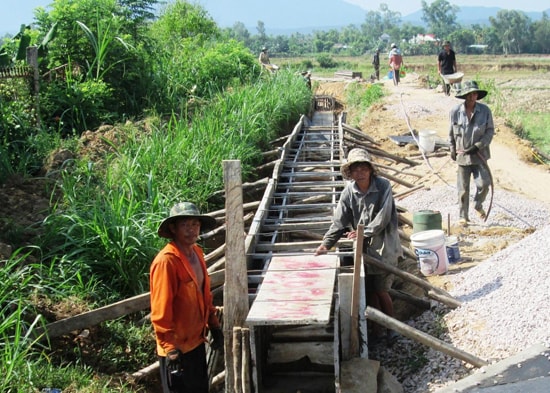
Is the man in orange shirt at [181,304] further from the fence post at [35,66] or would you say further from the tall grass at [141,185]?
the fence post at [35,66]

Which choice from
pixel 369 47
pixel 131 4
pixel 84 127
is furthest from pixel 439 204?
pixel 369 47

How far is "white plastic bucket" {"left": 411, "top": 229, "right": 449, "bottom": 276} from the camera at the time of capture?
22.0ft

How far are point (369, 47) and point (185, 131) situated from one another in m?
124

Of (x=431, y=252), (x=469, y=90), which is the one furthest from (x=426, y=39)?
(x=431, y=252)

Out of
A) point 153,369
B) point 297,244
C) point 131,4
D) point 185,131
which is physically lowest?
point 153,369

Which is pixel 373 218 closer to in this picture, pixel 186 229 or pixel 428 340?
pixel 428 340

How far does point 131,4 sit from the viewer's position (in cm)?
1255

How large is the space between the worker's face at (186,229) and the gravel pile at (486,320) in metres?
2.26

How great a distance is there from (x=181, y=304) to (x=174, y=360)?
0.34 metres

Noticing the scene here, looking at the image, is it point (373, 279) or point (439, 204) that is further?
point (439, 204)

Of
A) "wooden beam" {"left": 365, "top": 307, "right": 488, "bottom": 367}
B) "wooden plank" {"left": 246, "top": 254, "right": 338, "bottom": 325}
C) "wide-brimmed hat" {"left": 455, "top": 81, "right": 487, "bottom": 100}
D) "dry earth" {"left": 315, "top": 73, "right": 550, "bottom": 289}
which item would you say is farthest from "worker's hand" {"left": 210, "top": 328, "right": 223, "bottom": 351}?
"wide-brimmed hat" {"left": 455, "top": 81, "right": 487, "bottom": 100}

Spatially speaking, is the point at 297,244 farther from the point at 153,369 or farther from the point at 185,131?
the point at 185,131

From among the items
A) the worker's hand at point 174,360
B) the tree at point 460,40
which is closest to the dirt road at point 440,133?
the worker's hand at point 174,360

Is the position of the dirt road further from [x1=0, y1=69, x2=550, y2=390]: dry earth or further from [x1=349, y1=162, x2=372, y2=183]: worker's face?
[x1=349, y1=162, x2=372, y2=183]: worker's face
